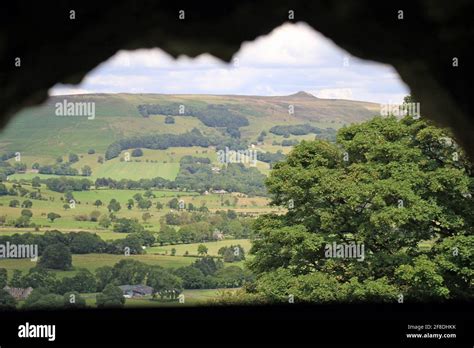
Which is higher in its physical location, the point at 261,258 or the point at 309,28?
the point at 309,28

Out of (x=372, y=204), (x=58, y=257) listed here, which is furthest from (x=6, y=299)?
(x=372, y=204)

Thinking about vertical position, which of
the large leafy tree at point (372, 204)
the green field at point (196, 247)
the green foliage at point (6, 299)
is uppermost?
the large leafy tree at point (372, 204)

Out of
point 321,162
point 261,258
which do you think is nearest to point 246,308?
point 261,258

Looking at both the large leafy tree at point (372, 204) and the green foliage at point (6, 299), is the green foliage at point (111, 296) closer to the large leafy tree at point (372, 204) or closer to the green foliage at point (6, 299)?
the green foliage at point (6, 299)

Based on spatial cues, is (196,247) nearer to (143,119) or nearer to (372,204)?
(143,119)

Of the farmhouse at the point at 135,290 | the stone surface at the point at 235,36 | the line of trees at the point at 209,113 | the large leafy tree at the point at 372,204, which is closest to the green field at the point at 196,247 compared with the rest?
the farmhouse at the point at 135,290

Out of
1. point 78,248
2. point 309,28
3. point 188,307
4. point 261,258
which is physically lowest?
point 78,248

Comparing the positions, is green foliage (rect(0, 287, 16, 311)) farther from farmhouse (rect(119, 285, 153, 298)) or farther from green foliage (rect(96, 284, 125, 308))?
farmhouse (rect(119, 285, 153, 298))

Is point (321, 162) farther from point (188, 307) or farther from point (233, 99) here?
point (233, 99)
